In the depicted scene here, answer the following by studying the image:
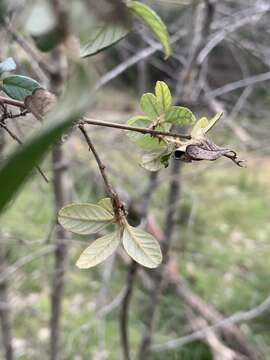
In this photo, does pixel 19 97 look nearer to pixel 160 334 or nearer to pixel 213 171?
pixel 160 334

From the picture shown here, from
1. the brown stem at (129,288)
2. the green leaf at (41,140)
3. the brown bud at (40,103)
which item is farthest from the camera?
the brown stem at (129,288)

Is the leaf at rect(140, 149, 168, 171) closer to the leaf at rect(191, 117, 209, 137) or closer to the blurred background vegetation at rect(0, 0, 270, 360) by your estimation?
the leaf at rect(191, 117, 209, 137)

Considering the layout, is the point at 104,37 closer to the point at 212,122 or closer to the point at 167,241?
the point at 212,122

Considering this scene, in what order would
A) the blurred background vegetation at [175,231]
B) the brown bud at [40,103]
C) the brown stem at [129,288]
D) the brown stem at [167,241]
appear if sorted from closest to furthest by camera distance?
1. the brown bud at [40,103]
2. the brown stem at [129,288]
3. the brown stem at [167,241]
4. the blurred background vegetation at [175,231]

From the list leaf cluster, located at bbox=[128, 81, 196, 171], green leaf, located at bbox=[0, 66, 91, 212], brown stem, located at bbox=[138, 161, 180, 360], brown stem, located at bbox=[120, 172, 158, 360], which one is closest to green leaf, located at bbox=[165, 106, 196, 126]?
leaf cluster, located at bbox=[128, 81, 196, 171]

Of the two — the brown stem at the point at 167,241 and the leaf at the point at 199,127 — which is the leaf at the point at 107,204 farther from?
the brown stem at the point at 167,241

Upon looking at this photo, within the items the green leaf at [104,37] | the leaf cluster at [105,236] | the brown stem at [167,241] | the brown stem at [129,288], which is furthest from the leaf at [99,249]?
the brown stem at [167,241]

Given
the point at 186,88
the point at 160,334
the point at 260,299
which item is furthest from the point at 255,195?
the point at 186,88
